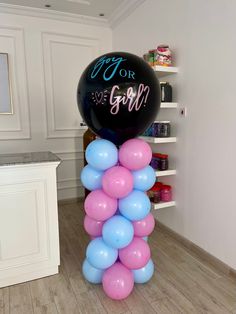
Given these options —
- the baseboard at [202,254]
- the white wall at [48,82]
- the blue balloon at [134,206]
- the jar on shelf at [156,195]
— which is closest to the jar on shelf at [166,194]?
the jar on shelf at [156,195]

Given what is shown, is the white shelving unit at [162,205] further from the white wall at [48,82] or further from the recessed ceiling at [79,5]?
the recessed ceiling at [79,5]

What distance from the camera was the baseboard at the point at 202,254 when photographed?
200 centimetres

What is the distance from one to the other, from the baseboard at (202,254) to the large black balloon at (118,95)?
1.35m

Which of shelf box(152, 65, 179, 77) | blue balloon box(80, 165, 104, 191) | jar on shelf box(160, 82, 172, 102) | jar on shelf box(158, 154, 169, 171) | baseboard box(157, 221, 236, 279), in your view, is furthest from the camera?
jar on shelf box(158, 154, 169, 171)

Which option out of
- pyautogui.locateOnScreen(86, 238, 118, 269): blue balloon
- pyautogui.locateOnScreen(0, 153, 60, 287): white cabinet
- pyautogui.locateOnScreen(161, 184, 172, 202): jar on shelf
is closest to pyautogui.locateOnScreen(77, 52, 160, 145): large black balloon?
pyautogui.locateOnScreen(0, 153, 60, 287): white cabinet

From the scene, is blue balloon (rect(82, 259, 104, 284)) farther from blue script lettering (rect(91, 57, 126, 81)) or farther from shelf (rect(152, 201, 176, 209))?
blue script lettering (rect(91, 57, 126, 81))

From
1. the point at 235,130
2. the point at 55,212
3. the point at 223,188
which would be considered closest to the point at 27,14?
the point at 55,212

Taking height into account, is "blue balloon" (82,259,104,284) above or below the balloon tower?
below

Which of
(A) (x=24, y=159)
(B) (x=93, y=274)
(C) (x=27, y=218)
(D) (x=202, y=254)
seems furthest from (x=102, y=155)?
(D) (x=202, y=254)

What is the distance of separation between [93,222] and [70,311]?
1.92 feet

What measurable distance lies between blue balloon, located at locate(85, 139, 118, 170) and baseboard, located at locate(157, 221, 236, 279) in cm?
127

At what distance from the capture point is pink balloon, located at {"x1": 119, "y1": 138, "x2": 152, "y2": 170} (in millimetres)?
1614

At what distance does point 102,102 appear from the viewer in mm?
1521

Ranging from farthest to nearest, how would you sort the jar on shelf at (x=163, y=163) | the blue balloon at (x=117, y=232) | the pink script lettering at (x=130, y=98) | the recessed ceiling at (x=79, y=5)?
the recessed ceiling at (x=79, y=5) < the jar on shelf at (x=163, y=163) < the blue balloon at (x=117, y=232) < the pink script lettering at (x=130, y=98)
